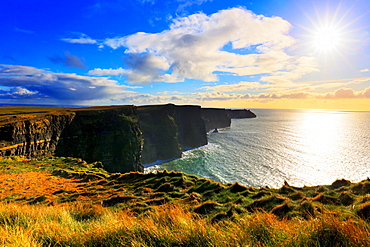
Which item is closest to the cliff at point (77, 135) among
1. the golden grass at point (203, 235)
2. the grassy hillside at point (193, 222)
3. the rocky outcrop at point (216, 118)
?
the grassy hillside at point (193, 222)

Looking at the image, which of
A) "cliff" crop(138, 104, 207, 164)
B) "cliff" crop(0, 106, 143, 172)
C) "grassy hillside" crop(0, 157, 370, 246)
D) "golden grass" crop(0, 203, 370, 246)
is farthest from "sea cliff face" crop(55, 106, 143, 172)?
"golden grass" crop(0, 203, 370, 246)

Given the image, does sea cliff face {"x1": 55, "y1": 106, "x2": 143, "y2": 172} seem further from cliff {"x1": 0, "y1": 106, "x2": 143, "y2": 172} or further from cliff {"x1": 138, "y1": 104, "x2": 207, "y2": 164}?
cliff {"x1": 138, "y1": 104, "x2": 207, "y2": 164}

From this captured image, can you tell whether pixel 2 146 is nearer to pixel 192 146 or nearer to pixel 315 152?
pixel 192 146

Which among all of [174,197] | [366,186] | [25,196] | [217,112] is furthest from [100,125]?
[217,112]

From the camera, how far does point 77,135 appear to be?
42.6 m

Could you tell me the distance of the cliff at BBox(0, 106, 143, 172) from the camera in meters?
29.3

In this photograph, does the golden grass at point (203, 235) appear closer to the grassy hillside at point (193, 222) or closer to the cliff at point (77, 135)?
the grassy hillside at point (193, 222)

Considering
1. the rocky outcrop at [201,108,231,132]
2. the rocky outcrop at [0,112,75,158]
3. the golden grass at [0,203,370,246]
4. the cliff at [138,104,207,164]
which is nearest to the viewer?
the golden grass at [0,203,370,246]

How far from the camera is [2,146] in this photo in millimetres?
26094

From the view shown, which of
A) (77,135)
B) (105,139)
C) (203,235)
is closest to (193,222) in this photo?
(203,235)

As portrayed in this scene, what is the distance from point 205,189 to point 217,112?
7256 inches

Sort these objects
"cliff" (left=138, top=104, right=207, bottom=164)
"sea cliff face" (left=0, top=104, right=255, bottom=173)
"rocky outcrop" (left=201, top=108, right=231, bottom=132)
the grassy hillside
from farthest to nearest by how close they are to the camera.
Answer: "rocky outcrop" (left=201, top=108, right=231, bottom=132) < "cliff" (left=138, top=104, right=207, bottom=164) < "sea cliff face" (left=0, top=104, right=255, bottom=173) < the grassy hillside

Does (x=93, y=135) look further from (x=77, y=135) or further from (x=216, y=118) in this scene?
(x=216, y=118)

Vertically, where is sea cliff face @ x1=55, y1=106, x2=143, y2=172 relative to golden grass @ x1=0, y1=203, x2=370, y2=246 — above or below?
below
